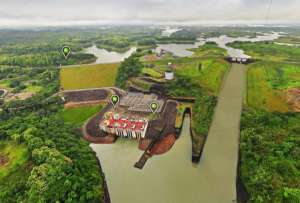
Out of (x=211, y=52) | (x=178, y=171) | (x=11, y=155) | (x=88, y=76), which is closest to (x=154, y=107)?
(x=178, y=171)

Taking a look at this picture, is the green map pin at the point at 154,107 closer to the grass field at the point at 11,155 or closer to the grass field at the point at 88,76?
the grass field at the point at 88,76

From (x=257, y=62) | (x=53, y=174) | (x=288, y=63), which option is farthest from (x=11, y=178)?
(x=288, y=63)

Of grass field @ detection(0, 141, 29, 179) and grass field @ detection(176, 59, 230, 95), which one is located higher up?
grass field @ detection(176, 59, 230, 95)

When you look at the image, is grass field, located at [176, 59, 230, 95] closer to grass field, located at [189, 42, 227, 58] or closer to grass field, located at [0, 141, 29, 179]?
grass field, located at [189, 42, 227, 58]

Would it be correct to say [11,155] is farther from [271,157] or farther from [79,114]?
[271,157]

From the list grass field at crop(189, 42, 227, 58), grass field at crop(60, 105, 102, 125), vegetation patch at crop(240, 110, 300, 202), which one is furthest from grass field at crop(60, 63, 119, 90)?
grass field at crop(189, 42, 227, 58)

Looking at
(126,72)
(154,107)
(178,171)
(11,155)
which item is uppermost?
(126,72)
